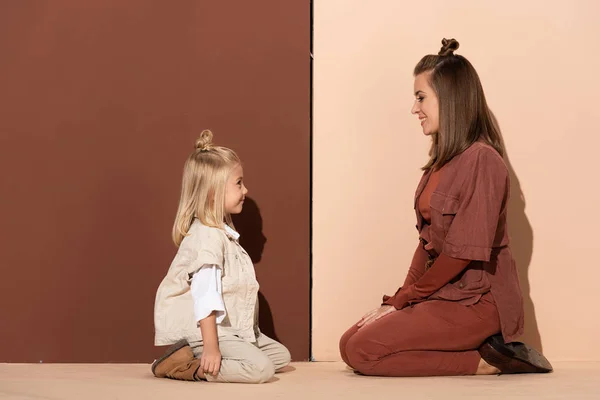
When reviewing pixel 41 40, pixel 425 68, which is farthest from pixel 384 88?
pixel 41 40

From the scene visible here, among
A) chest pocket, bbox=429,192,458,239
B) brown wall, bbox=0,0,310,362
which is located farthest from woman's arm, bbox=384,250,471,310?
brown wall, bbox=0,0,310,362

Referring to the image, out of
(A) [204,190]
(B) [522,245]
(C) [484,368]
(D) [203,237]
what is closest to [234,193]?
(A) [204,190]

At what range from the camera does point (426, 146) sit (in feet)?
11.4

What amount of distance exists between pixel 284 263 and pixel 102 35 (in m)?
1.13

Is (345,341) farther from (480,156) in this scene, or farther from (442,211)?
(480,156)

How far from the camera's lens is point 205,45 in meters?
3.43

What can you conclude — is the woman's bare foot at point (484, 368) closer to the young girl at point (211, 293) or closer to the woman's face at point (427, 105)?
the young girl at point (211, 293)

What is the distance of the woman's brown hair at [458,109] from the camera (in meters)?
3.02

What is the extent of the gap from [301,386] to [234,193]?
76 cm

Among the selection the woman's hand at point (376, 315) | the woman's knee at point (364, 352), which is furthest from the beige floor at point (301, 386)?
the woman's hand at point (376, 315)

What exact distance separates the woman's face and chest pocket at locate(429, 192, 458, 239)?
0.25m

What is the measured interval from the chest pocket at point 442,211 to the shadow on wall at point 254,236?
0.73 metres

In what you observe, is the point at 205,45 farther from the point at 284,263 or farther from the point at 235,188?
the point at 284,263

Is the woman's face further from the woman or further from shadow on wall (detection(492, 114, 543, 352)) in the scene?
shadow on wall (detection(492, 114, 543, 352))
